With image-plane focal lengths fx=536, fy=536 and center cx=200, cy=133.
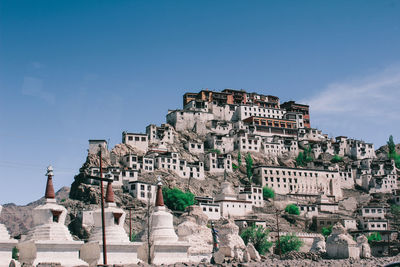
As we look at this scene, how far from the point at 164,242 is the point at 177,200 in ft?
145

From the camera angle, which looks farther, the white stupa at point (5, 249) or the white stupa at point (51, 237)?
the white stupa at point (51, 237)

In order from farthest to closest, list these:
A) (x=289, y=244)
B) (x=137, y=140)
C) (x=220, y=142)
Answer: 1. (x=220, y=142)
2. (x=137, y=140)
3. (x=289, y=244)

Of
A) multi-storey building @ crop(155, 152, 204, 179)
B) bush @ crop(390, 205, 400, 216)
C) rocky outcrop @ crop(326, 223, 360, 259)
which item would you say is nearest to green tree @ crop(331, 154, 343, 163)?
bush @ crop(390, 205, 400, 216)

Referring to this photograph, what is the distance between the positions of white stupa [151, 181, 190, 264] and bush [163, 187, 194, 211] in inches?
1629

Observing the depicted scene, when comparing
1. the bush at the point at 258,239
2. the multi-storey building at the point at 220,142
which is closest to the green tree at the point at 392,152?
the multi-storey building at the point at 220,142

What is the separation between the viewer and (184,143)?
10981 centimetres

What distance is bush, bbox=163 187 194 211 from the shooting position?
84250 mm

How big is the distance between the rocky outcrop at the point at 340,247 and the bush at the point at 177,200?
109ft

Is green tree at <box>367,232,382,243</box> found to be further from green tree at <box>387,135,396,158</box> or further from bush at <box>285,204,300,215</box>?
green tree at <box>387,135,396,158</box>

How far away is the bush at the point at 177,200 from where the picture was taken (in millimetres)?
84250

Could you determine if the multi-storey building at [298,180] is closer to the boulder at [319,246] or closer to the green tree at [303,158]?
the green tree at [303,158]

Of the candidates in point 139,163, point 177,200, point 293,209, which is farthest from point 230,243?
point 293,209

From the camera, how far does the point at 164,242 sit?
40.5m

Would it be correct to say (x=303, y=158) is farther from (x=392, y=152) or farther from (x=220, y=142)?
(x=392, y=152)
